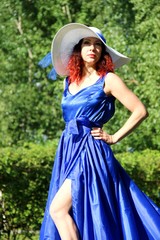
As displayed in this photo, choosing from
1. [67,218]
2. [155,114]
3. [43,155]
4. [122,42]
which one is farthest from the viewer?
[122,42]

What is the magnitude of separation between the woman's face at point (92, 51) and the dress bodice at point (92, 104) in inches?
6.1

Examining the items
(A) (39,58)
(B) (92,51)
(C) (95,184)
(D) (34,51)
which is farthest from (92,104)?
(D) (34,51)

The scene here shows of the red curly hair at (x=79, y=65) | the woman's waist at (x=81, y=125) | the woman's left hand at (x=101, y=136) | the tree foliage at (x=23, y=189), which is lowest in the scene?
the tree foliage at (x=23, y=189)

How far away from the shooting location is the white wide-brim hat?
5.64m

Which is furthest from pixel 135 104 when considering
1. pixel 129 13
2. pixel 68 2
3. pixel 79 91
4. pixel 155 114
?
pixel 68 2

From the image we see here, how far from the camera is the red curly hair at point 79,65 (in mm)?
5566

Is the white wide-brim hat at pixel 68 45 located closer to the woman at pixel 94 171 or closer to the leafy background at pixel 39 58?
the woman at pixel 94 171

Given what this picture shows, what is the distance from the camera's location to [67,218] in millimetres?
5262

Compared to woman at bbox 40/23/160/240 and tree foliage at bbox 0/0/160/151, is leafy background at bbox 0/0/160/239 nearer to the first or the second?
tree foliage at bbox 0/0/160/151

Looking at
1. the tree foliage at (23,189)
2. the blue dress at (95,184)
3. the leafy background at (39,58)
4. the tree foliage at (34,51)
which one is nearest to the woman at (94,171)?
the blue dress at (95,184)

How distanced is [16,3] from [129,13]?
7.94 feet

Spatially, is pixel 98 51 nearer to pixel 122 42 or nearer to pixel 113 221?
pixel 113 221

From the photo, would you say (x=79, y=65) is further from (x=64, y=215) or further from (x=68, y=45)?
(x=64, y=215)

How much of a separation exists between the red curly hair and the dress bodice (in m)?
0.10
